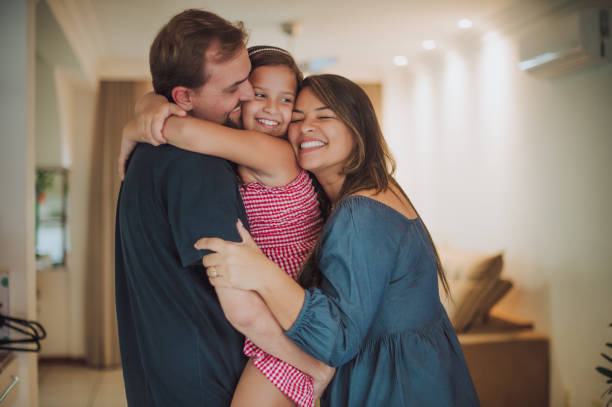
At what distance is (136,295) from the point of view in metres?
1.27

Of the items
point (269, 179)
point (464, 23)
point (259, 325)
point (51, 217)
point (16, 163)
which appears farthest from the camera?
point (51, 217)

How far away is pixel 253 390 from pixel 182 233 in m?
0.44

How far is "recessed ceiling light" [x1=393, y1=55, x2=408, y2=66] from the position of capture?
17.3 ft

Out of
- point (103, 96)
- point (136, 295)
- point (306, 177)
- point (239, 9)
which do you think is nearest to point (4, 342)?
point (136, 295)

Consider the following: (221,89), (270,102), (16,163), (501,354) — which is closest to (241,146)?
(221,89)

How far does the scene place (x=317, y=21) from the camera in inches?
162

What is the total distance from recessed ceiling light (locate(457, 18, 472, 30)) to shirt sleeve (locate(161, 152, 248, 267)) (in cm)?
343

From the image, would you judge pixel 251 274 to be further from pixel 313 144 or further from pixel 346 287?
pixel 313 144

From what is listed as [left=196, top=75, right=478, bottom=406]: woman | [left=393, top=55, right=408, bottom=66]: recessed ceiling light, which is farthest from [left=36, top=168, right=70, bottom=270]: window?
[left=196, top=75, right=478, bottom=406]: woman

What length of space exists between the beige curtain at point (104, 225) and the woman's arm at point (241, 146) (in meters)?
4.32

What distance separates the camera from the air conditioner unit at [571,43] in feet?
9.71

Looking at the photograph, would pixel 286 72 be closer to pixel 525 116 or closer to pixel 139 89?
pixel 525 116

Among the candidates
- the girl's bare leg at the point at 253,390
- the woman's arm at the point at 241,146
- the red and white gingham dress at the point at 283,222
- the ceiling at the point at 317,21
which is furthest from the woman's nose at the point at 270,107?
the ceiling at the point at 317,21

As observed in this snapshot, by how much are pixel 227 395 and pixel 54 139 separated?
4.72m
